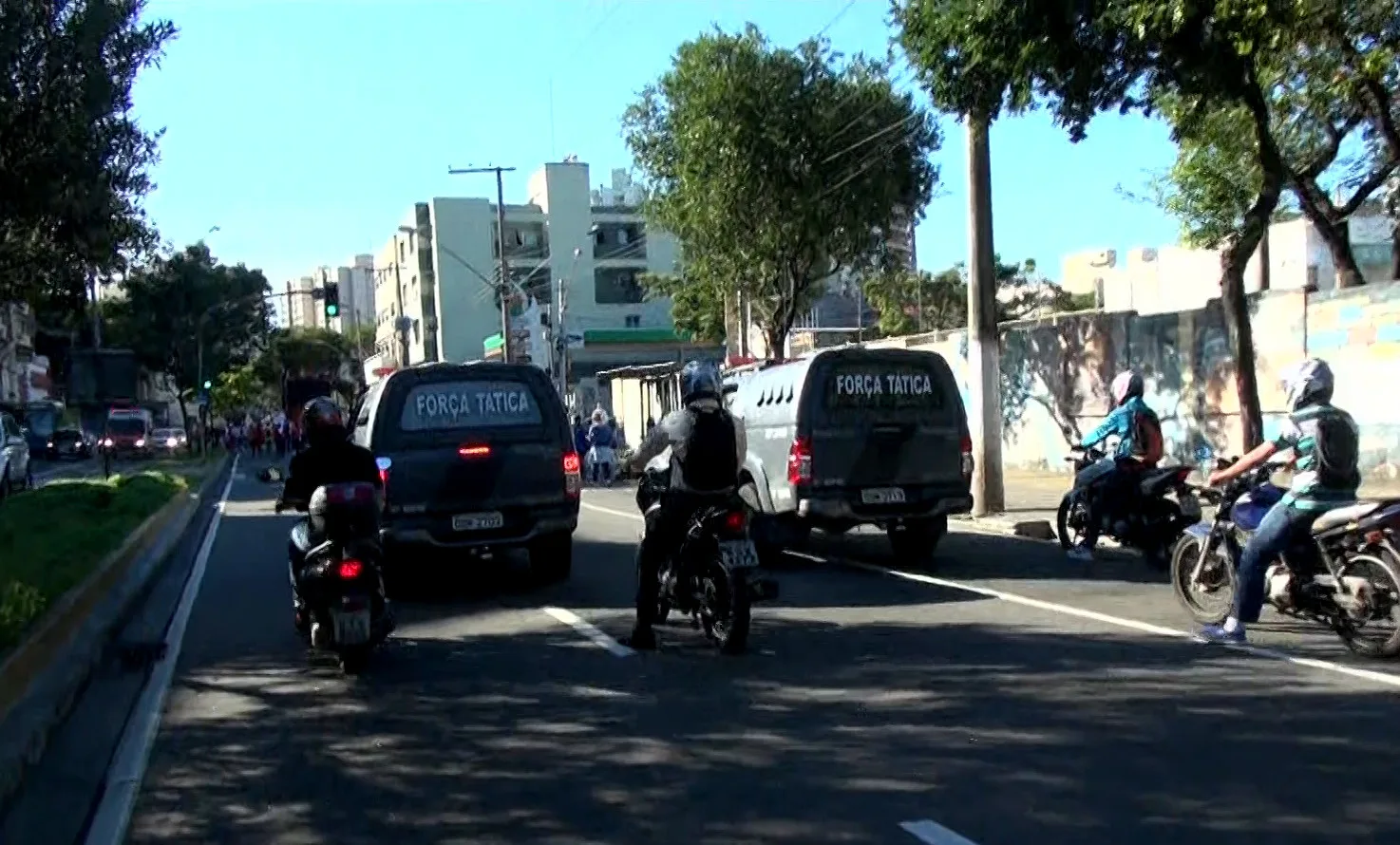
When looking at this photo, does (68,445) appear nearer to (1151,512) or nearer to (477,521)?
(477,521)

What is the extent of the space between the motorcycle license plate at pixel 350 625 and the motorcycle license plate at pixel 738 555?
87.3 inches

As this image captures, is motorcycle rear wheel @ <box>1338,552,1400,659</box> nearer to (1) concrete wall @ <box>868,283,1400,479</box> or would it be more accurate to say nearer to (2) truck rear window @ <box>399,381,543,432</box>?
(2) truck rear window @ <box>399,381,543,432</box>

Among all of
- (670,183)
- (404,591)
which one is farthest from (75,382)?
(404,591)

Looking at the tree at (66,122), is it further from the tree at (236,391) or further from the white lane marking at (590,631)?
the tree at (236,391)

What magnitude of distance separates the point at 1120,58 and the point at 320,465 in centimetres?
893

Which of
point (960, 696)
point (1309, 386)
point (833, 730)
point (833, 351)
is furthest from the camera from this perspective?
point (833, 351)

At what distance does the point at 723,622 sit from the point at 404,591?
4.65 meters

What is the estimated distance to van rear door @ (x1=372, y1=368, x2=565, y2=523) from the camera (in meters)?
12.0

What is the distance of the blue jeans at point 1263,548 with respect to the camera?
8352mm

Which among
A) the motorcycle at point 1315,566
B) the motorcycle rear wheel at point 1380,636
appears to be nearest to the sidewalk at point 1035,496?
the motorcycle at point 1315,566

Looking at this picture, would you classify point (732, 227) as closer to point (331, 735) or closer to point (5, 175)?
point (5, 175)

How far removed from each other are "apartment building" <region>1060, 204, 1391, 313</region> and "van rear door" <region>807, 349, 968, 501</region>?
2414cm

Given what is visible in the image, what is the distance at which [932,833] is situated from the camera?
17.5ft

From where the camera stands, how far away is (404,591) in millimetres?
12781
